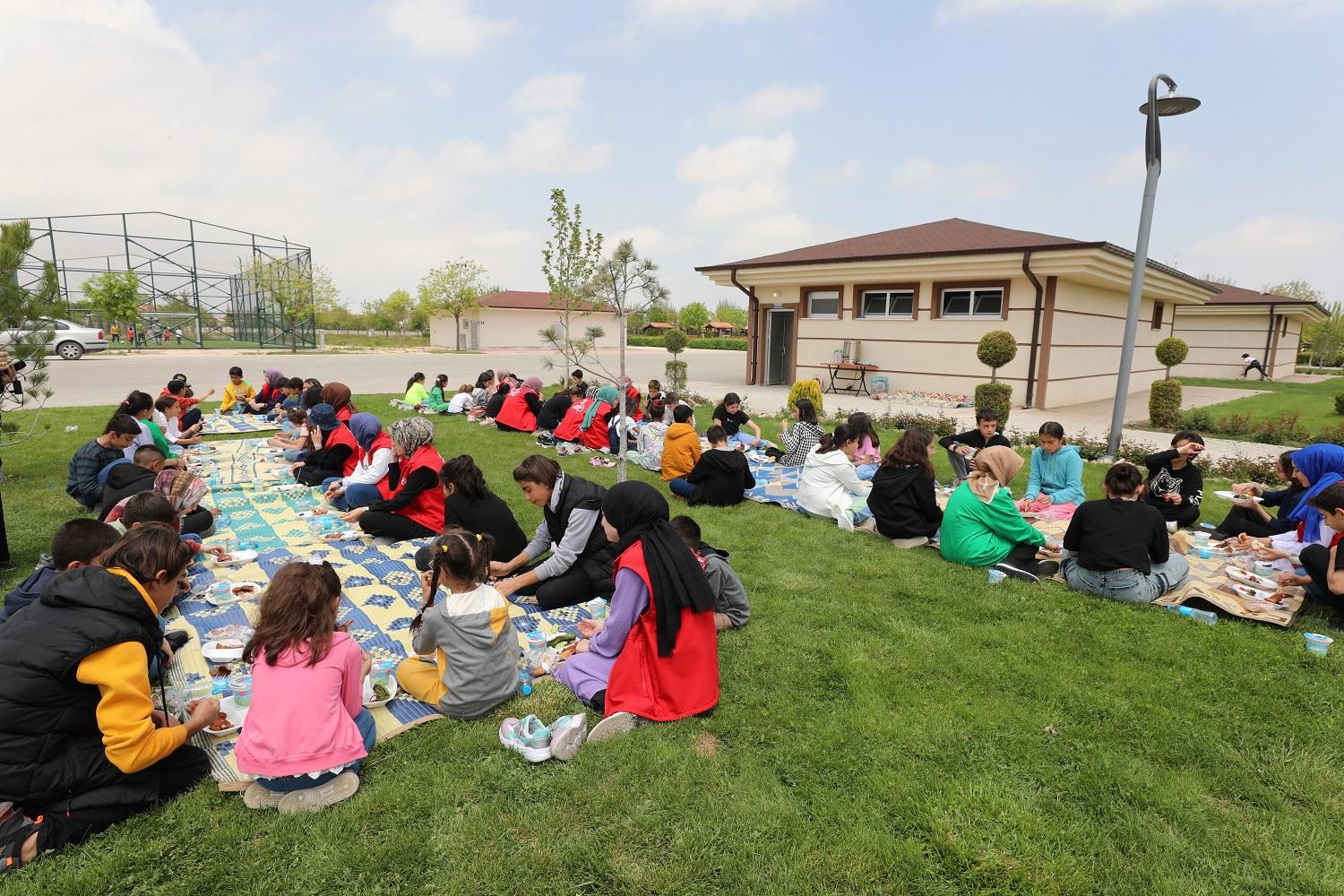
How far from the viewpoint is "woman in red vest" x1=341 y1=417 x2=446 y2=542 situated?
6227 millimetres

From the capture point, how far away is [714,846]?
2.81 meters

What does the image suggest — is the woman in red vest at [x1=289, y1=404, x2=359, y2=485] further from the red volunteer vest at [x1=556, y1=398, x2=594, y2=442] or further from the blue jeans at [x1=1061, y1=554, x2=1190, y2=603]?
the blue jeans at [x1=1061, y1=554, x2=1190, y2=603]

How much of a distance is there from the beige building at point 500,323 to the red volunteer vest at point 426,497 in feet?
145

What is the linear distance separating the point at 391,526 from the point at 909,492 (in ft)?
15.5

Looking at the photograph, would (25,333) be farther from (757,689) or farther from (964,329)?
(964,329)

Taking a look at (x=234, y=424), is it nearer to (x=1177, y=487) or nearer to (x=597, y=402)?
(x=597, y=402)

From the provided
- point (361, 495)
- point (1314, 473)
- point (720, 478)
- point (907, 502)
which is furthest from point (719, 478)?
point (1314, 473)

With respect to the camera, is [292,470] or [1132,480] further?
[292,470]

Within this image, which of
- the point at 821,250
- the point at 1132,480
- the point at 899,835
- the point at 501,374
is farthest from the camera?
the point at 821,250

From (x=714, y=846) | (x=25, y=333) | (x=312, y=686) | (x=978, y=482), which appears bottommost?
(x=714, y=846)

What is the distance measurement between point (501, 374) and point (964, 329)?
11.2 metres

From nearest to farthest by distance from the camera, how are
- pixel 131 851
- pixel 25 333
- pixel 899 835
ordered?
pixel 131 851, pixel 899 835, pixel 25 333

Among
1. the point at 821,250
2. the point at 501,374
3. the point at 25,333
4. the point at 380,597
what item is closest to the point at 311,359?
the point at 501,374

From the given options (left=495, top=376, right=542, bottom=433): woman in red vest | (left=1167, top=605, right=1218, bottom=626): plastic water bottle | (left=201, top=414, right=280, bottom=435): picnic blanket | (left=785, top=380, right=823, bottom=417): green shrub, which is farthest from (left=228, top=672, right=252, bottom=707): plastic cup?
A: (left=785, top=380, right=823, bottom=417): green shrub
